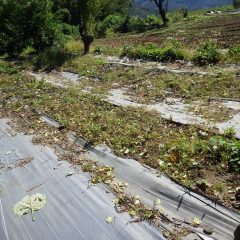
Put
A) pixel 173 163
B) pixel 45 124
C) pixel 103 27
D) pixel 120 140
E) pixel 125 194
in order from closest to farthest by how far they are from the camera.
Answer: pixel 125 194 → pixel 173 163 → pixel 120 140 → pixel 45 124 → pixel 103 27

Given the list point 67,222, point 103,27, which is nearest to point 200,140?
point 67,222

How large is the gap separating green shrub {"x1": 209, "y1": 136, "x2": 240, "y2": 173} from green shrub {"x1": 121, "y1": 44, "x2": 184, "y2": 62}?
19.7 ft

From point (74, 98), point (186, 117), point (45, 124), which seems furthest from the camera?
point (74, 98)

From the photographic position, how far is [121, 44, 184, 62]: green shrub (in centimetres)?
1068

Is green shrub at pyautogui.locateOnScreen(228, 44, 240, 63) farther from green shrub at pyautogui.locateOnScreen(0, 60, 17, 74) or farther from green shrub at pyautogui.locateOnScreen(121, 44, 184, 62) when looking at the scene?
green shrub at pyautogui.locateOnScreen(0, 60, 17, 74)

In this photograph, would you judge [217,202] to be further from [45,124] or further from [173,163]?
[45,124]

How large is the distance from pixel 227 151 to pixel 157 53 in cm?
688

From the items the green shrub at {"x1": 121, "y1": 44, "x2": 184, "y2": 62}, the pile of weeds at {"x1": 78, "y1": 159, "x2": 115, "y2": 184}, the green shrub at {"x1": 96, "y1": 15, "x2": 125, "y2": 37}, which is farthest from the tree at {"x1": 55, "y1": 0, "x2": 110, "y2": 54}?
the green shrub at {"x1": 96, "y1": 15, "x2": 125, "y2": 37}

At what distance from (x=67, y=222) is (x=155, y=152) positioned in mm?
1814

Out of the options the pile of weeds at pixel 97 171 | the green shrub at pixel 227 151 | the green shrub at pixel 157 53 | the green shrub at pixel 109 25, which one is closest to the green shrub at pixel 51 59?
the green shrub at pixel 157 53

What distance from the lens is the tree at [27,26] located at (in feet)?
53.0

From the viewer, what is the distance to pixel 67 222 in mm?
3914

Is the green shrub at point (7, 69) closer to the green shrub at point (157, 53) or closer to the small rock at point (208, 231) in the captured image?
the green shrub at point (157, 53)

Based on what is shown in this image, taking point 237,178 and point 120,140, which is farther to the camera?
point 120,140
